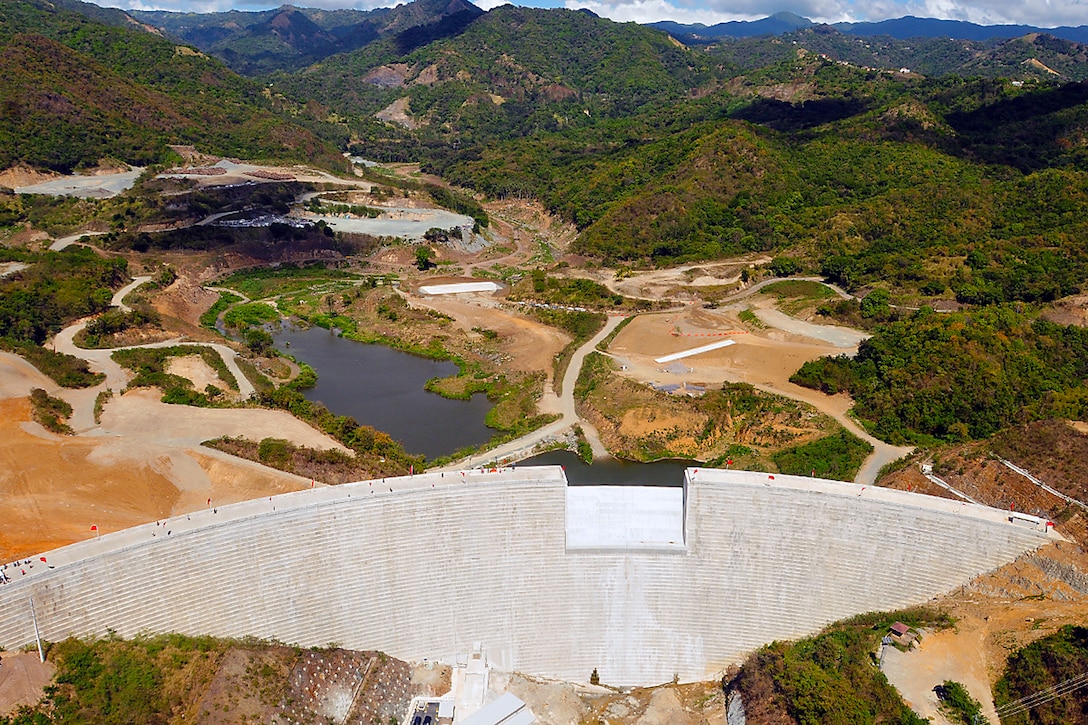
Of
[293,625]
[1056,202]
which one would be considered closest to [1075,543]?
[293,625]

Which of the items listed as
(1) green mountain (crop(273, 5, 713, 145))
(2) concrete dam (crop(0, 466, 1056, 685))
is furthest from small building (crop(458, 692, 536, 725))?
(1) green mountain (crop(273, 5, 713, 145))

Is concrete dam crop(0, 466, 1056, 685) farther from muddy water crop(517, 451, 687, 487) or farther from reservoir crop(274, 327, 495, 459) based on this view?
reservoir crop(274, 327, 495, 459)

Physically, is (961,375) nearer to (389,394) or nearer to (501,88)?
(389,394)

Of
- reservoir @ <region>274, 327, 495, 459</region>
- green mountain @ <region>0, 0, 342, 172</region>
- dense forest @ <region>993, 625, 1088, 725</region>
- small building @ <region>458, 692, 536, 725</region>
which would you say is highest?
green mountain @ <region>0, 0, 342, 172</region>

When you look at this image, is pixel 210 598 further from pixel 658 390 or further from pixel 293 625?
pixel 658 390

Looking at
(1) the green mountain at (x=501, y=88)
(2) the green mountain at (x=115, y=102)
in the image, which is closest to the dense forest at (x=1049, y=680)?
(2) the green mountain at (x=115, y=102)

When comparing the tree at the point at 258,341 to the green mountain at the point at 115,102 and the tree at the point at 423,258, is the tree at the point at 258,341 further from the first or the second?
the green mountain at the point at 115,102

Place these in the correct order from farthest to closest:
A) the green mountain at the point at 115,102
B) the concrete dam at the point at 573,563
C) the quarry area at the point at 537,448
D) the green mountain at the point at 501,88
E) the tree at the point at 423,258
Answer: the green mountain at the point at 501,88 → the green mountain at the point at 115,102 → the tree at the point at 423,258 → the concrete dam at the point at 573,563 → the quarry area at the point at 537,448

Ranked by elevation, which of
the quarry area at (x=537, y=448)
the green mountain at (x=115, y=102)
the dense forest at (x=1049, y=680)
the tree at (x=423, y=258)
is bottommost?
the tree at (x=423, y=258)
